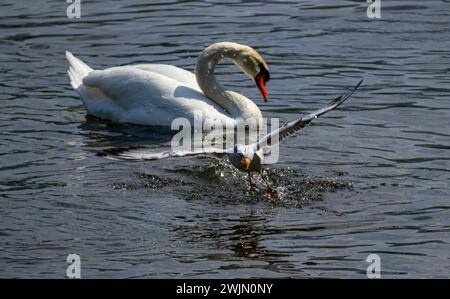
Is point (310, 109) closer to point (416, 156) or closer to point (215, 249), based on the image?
point (416, 156)

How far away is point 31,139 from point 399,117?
3.76 meters

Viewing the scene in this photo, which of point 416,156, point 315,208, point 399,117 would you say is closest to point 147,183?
point 315,208

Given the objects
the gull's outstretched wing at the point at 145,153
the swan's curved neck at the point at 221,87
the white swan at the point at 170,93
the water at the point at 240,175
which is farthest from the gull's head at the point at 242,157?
the swan's curved neck at the point at 221,87

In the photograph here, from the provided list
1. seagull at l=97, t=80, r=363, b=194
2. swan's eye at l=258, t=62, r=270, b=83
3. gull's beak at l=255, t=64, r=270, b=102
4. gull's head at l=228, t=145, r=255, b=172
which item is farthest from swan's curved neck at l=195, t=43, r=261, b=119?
gull's head at l=228, t=145, r=255, b=172

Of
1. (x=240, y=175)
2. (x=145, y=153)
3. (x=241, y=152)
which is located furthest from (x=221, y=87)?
(x=145, y=153)

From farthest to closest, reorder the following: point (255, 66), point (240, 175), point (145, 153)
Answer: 1. point (255, 66)
2. point (240, 175)
3. point (145, 153)

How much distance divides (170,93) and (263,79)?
3.53ft

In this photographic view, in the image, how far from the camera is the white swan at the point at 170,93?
12.0 m

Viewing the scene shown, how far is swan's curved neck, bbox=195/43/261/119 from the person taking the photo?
1205cm

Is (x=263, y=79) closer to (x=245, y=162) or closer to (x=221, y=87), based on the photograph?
(x=221, y=87)

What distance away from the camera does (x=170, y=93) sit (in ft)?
39.3

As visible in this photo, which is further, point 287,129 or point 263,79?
point 263,79

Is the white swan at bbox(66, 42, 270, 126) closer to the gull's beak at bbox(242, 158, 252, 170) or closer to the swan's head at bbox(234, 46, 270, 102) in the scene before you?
the swan's head at bbox(234, 46, 270, 102)

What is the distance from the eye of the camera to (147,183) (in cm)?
989
